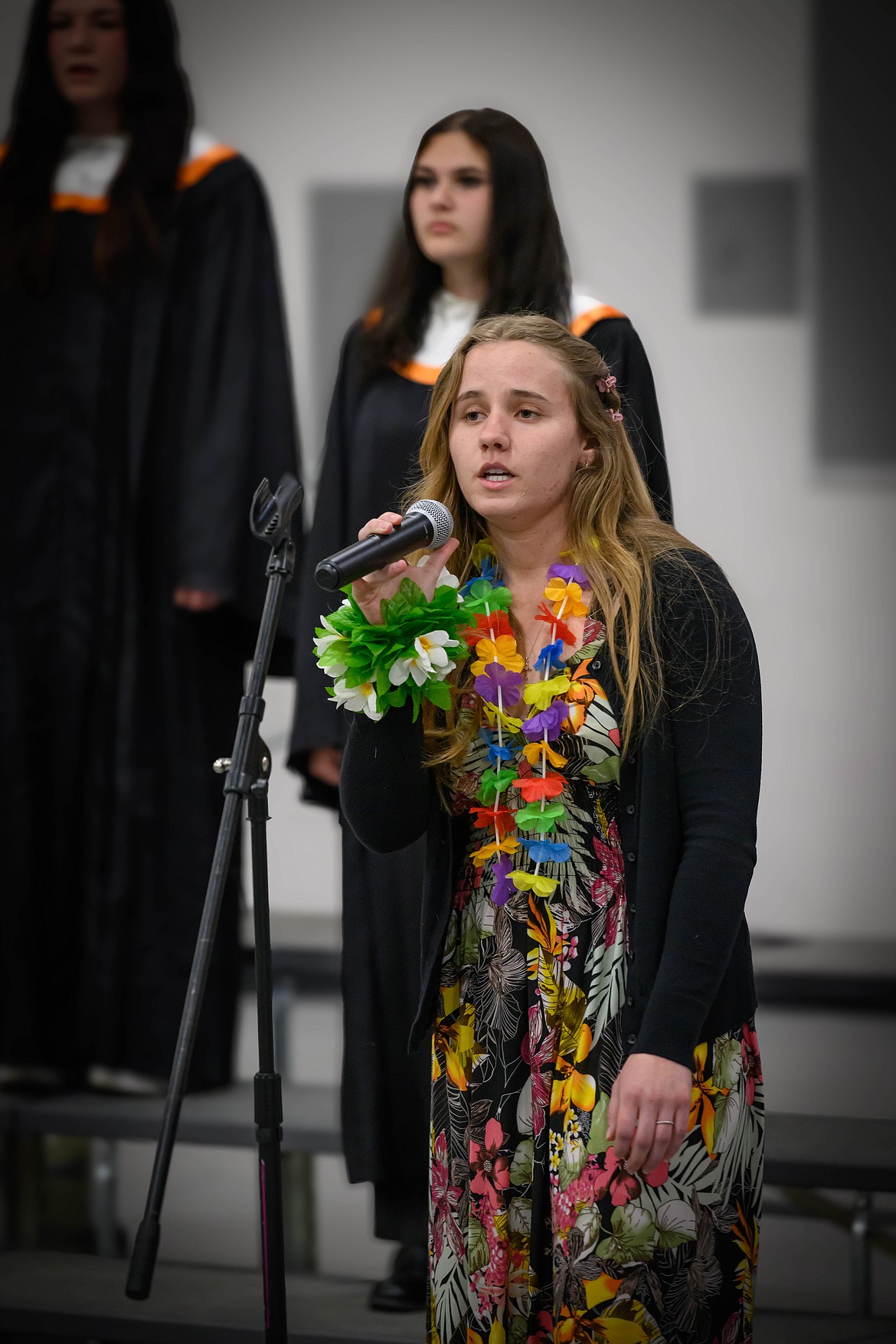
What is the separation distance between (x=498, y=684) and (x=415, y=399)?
883mm

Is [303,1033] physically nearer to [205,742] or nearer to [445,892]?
[205,742]

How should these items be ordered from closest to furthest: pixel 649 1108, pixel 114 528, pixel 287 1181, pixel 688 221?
pixel 649 1108
pixel 287 1181
pixel 114 528
pixel 688 221

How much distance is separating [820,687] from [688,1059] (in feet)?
8.47

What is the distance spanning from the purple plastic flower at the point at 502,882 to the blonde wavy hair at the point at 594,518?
12 centimetres

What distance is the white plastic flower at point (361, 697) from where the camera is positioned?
1559 mm

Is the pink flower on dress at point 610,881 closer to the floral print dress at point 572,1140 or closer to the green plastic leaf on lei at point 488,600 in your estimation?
the floral print dress at point 572,1140

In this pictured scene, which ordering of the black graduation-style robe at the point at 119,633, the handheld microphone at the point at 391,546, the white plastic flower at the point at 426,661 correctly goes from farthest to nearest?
1. the black graduation-style robe at the point at 119,633
2. the white plastic flower at the point at 426,661
3. the handheld microphone at the point at 391,546

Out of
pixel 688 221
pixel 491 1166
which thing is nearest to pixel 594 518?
pixel 491 1166

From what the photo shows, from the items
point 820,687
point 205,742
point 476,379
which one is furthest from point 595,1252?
point 820,687

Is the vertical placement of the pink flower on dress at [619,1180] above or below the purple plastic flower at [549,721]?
below

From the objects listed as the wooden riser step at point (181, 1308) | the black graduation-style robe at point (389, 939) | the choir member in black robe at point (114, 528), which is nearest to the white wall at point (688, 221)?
the choir member in black robe at point (114, 528)

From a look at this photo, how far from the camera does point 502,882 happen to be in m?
1.62

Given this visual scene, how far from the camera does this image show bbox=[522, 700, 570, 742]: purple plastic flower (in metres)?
1.58

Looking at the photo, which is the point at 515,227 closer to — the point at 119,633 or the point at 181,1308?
the point at 119,633
